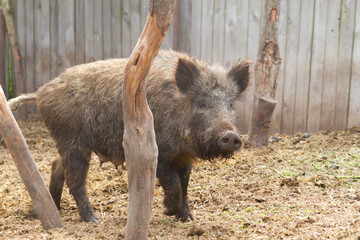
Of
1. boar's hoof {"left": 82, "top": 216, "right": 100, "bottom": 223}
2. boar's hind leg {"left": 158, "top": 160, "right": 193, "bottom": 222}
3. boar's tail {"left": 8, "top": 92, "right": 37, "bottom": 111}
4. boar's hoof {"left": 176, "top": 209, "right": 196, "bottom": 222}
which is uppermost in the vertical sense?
boar's tail {"left": 8, "top": 92, "right": 37, "bottom": 111}

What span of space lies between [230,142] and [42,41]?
6456 mm

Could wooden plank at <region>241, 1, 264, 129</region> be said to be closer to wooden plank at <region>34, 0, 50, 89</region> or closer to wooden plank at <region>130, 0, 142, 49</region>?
wooden plank at <region>130, 0, 142, 49</region>

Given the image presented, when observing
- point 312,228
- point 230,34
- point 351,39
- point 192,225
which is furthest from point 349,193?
point 230,34

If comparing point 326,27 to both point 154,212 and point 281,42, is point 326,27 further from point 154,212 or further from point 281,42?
point 154,212

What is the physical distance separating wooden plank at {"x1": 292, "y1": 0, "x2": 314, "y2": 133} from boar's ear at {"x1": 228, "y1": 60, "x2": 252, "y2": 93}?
3.20 m

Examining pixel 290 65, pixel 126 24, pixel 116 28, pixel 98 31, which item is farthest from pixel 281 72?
pixel 98 31

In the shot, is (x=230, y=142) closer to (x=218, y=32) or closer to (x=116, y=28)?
(x=218, y=32)

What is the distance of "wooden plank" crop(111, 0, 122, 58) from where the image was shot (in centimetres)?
887

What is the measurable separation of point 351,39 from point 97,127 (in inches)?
185

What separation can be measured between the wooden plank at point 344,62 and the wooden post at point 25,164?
5.31 m

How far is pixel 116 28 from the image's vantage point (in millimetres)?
8914

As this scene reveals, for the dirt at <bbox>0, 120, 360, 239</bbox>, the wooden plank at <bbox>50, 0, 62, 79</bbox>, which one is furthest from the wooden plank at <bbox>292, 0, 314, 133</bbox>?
the wooden plank at <bbox>50, 0, 62, 79</bbox>

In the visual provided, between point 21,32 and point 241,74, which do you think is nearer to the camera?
point 241,74

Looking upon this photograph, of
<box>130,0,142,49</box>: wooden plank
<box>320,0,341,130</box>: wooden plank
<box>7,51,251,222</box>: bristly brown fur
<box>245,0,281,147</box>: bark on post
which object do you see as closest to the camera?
<box>7,51,251,222</box>: bristly brown fur
